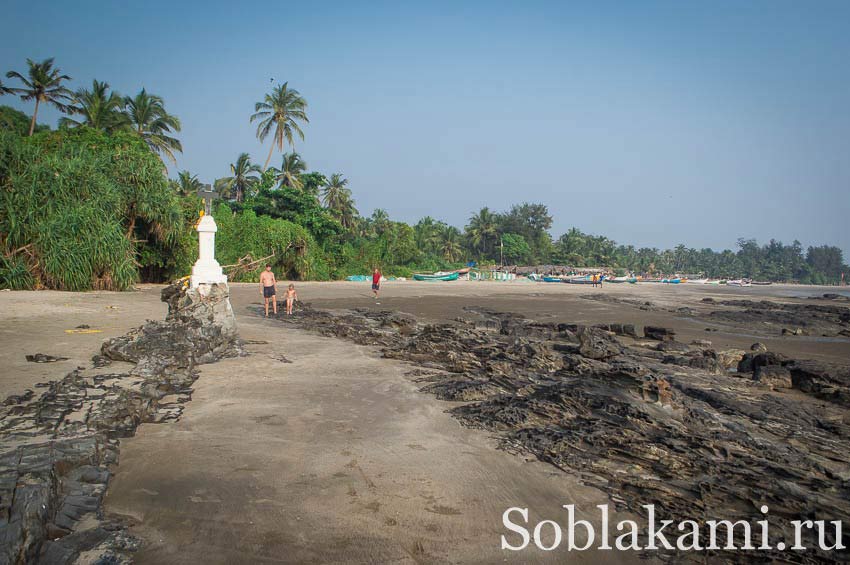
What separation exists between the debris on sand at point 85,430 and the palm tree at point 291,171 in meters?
42.5

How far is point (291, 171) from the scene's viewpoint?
165ft

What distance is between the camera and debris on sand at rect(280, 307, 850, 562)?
12.8 feet

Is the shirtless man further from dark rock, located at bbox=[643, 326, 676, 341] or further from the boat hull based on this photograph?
the boat hull

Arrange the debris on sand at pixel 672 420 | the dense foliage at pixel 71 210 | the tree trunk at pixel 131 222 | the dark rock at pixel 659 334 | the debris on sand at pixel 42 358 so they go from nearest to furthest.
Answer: the debris on sand at pixel 672 420 → the debris on sand at pixel 42 358 → the dark rock at pixel 659 334 → the dense foliage at pixel 71 210 → the tree trunk at pixel 131 222

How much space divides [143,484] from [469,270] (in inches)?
2232

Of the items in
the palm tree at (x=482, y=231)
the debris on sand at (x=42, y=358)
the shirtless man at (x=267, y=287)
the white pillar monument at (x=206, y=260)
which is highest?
the palm tree at (x=482, y=231)

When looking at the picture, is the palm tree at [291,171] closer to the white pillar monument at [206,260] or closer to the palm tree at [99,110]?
the palm tree at [99,110]

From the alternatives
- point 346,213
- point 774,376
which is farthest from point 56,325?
point 346,213

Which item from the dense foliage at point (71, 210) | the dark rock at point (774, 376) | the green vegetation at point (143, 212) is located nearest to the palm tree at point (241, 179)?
the green vegetation at point (143, 212)

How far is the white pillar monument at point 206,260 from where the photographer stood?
910 centimetres

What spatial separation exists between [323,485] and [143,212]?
24.0m

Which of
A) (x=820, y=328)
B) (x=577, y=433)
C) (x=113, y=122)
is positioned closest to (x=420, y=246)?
(x=113, y=122)

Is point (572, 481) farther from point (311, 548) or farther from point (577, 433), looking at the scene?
point (311, 548)

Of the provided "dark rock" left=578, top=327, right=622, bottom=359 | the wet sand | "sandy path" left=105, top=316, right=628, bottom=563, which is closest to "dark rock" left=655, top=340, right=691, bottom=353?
"dark rock" left=578, top=327, right=622, bottom=359
